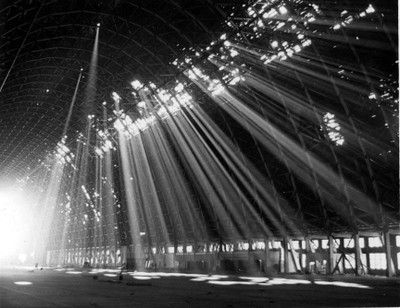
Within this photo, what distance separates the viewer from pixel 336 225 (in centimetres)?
2683

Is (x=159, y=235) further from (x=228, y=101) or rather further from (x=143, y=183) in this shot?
(x=228, y=101)

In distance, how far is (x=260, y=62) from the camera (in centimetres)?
2528

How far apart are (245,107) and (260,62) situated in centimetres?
456

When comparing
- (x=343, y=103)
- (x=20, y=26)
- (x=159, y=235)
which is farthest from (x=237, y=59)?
(x=159, y=235)

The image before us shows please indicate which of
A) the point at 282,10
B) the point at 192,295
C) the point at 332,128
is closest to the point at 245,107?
the point at 332,128

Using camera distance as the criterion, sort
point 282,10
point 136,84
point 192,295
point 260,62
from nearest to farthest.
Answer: point 192,295 → point 282,10 → point 260,62 → point 136,84

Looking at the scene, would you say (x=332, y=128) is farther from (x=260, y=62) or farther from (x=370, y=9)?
(x=370, y=9)

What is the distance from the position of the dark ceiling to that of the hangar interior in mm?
86

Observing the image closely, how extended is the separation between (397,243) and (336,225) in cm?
380

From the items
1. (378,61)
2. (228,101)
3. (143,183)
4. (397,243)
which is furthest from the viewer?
(143,183)

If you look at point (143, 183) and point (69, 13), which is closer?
point (69, 13)

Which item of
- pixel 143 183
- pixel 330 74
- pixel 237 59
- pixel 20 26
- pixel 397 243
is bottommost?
pixel 397 243

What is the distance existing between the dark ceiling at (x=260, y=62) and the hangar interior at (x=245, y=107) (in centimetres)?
9

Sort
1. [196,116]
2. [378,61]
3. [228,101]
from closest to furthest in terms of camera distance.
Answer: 1. [378,61]
2. [228,101]
3. [196,116]
